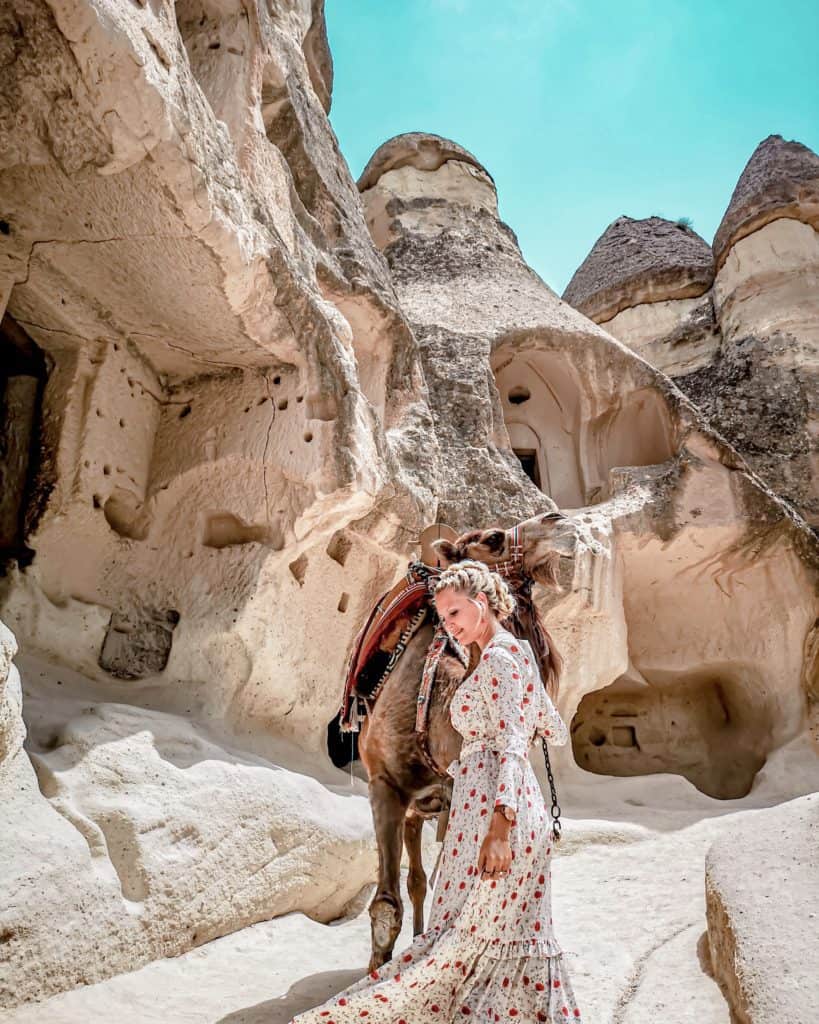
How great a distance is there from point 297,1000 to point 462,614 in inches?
58.6

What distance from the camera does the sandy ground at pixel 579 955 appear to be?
2.68 m

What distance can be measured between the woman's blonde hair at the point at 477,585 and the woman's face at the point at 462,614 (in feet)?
0.06

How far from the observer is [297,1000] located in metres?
2.86

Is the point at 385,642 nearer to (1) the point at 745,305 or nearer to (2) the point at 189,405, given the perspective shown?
(2) the point at 189,405

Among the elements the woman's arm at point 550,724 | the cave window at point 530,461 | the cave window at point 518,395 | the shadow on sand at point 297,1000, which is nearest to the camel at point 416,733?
the shadow on sand at point 297,1000

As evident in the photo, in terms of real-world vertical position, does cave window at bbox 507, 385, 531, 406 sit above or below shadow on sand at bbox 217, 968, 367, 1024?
above

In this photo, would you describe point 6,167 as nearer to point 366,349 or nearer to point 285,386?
point 285,386

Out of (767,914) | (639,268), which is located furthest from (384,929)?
(639,268)

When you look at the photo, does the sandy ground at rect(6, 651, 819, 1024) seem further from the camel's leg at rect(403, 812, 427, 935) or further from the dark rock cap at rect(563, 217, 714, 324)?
the dark rock cap at rect(563, 217, 714, 324)

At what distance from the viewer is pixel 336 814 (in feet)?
14.0

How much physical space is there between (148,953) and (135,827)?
45 centimetres

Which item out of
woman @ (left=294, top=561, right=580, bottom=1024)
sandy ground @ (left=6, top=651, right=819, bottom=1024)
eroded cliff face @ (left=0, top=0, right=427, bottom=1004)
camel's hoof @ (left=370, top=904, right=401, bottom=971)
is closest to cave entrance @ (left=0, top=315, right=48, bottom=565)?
eroded cliff face @ (left=0, top=0, right=427, bottom=1004)

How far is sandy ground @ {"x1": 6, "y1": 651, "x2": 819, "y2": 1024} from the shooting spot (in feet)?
8.79

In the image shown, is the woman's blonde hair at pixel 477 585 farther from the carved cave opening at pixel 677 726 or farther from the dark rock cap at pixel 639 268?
the dark rock cap at pixel 639 268
